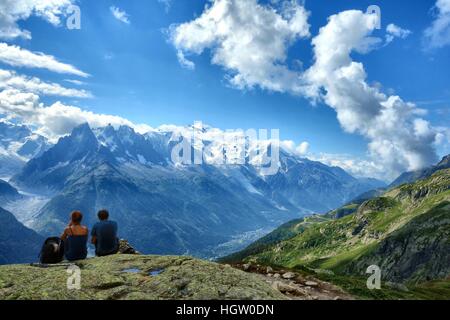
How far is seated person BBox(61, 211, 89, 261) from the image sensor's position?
27.4 metres

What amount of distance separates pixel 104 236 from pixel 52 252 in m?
4.08

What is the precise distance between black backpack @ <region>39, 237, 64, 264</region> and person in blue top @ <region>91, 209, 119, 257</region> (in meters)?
2.61

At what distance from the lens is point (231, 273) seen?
22.9 m

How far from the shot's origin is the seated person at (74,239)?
2741 centimetres

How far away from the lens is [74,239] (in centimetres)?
2741

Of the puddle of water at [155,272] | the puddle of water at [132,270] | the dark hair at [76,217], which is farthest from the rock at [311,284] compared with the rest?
the dark hair at [76,217]

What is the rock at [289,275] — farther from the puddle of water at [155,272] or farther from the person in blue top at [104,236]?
the person in blue top at [104,236]

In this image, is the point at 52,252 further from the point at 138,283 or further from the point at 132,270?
the point at 138,283

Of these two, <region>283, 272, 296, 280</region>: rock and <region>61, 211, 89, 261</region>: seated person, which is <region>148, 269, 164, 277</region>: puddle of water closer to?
<region>61, 211, 89, 261</region>: seated person

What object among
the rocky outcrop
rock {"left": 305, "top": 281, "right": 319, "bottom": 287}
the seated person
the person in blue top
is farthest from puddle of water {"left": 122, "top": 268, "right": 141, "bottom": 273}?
rock {"left": 305, "top": 281, "right": 319, "bottom": 287}

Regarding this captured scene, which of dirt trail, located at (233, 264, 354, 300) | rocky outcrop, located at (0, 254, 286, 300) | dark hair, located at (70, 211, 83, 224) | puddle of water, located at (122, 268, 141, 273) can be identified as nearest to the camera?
rocky outcrop, located at (0, 254, 286, 300)

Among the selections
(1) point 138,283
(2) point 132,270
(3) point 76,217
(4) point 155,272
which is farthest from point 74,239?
(1) point 138,283
